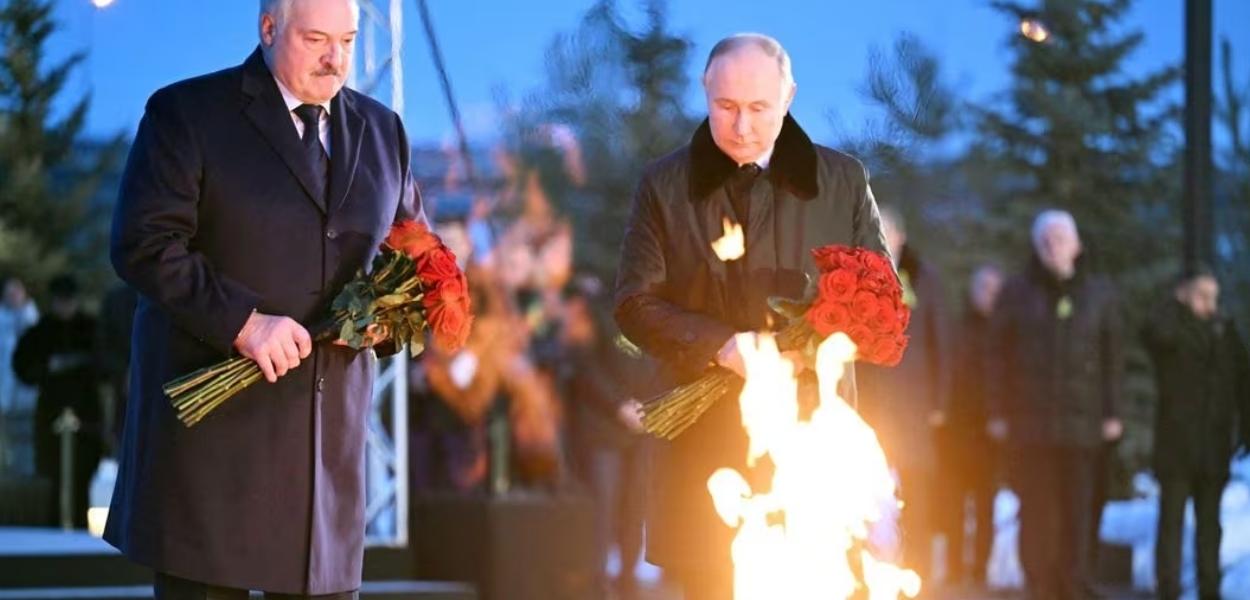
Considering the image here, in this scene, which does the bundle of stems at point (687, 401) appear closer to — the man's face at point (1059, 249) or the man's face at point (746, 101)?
the man's face at point (746, 101)

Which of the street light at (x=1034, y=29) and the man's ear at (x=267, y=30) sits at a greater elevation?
the street light at (x=1034, y=29)

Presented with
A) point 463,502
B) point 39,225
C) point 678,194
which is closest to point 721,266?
point 678,194

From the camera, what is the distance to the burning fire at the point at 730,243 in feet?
18.2

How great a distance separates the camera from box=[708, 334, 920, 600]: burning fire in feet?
17.6

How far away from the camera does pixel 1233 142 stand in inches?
900

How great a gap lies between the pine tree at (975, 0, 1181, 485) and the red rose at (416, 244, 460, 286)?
779 inches

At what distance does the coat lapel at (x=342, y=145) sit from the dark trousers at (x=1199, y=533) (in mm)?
A: 8271

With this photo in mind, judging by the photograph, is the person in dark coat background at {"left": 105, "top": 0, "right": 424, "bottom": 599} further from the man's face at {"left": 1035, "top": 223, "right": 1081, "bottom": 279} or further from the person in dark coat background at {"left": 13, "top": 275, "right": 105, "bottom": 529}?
the person in dark coat background at {"left": 13, "top": 275, "right": 105, "bottom": 529}

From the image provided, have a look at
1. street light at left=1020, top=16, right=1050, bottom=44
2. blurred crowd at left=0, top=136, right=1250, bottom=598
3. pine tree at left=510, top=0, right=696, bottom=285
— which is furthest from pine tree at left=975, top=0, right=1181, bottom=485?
blurred crowd at left=0, top=136, right=1250, bottom=598

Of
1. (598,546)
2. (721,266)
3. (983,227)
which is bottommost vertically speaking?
(598,546)

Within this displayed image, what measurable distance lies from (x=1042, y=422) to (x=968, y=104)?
42.9 feet

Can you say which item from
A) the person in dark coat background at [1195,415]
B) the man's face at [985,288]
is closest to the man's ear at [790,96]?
the person in dark coat background at [1195,415]

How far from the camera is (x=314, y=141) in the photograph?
4988 millimetres

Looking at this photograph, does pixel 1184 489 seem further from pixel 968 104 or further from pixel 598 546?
pixel 968 104
